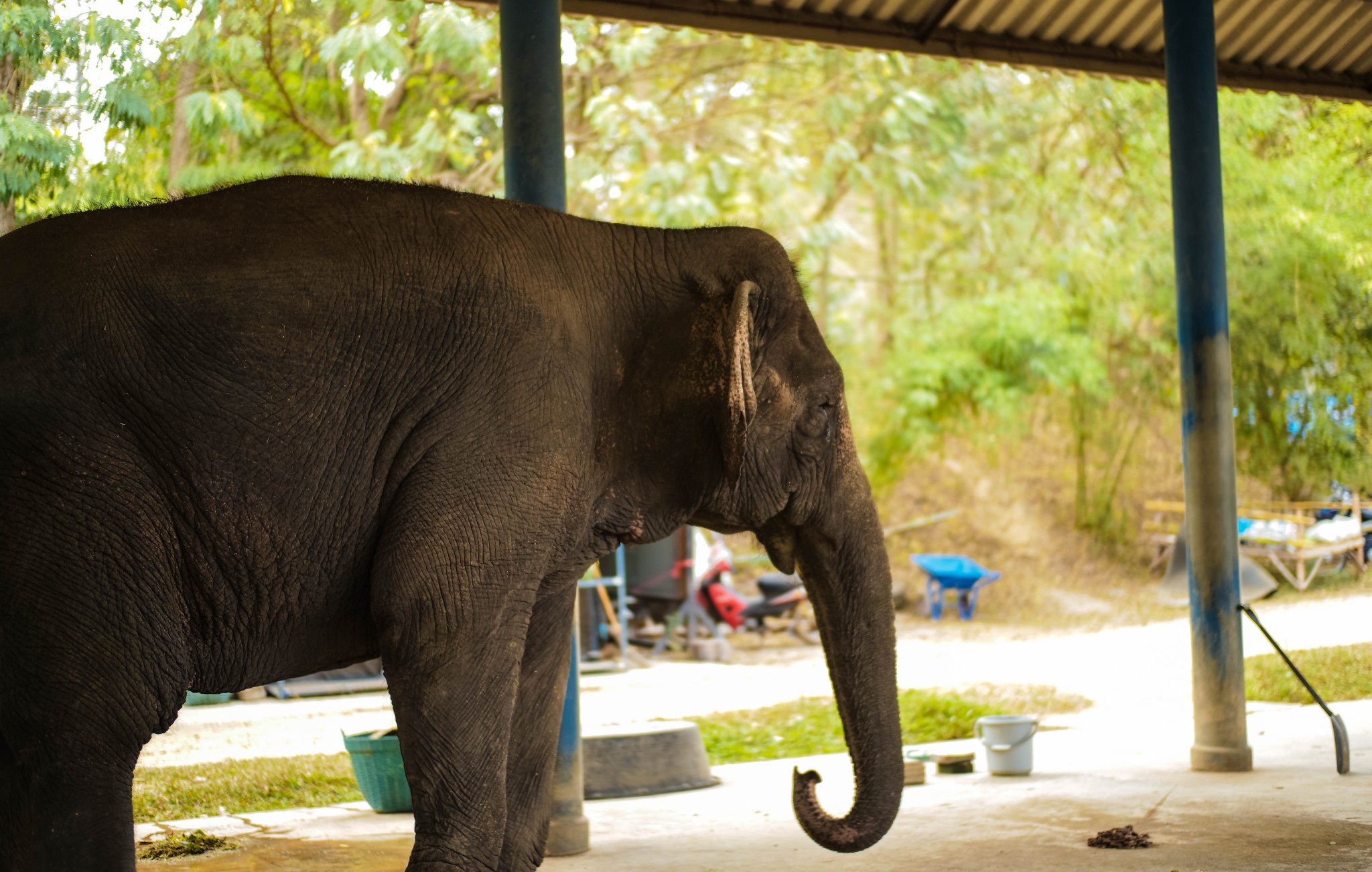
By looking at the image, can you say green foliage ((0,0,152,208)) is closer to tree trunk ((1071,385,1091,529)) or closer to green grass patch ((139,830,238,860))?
green grass patch ((139,830,238,860))

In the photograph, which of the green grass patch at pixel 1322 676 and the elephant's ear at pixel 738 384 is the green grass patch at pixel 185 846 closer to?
the elephant's ear at pixel 738 384

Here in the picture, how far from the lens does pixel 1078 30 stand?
8.10 m

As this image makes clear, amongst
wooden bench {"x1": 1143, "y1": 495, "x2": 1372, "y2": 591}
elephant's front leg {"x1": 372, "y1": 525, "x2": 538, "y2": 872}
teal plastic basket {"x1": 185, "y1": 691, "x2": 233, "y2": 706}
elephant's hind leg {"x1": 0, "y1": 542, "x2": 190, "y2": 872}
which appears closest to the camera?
elephant's hind leg {"x1": 0, "y1": 542, "x2": 190, "y2": 872}

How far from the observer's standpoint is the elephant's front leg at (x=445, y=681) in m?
3.20

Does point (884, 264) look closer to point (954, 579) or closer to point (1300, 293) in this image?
point (954, 579)

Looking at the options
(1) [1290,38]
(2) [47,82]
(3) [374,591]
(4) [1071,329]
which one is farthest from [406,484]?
(4) [1071,329]

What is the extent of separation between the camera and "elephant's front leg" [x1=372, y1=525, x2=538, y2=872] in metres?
3.20

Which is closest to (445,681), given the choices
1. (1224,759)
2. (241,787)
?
(241,787)

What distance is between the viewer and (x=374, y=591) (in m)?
3.24

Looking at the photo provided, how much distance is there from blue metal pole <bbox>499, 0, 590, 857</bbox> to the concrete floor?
0.26 m

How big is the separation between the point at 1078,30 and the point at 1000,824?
4706 millimetres

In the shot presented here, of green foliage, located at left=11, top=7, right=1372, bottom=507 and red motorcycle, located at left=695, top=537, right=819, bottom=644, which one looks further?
red motorcycle, located at left=695, top=537, right=819, bottom=644

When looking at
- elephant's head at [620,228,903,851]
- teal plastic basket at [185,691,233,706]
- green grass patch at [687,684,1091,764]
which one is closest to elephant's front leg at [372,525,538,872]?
elephant's head at [620,228,903,851]

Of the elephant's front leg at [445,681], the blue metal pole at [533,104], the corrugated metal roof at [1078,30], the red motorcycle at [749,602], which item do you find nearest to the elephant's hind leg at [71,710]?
the elephant's front leg at [445,681]
